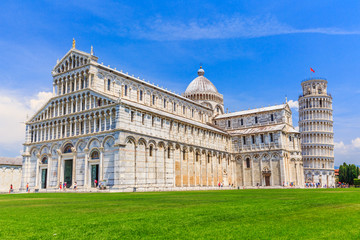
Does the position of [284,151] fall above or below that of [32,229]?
above

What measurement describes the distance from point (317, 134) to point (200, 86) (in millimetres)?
37981

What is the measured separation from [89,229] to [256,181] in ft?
207

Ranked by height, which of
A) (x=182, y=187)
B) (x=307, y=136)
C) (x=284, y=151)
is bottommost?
(x=182, y=187)

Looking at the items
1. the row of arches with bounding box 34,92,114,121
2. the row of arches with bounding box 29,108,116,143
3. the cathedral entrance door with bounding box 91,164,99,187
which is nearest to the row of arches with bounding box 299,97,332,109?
the row of arches with bounding box 34,92,114,121

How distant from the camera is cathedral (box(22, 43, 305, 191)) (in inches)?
1775

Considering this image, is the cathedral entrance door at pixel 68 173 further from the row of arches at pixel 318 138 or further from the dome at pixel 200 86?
the row of arches at pixel 318 138

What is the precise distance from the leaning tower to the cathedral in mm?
23988

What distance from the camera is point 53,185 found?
49.8 meters

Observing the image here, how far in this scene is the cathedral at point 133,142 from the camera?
45094 millimetres

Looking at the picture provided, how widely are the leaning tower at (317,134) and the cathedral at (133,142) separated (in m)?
24.0

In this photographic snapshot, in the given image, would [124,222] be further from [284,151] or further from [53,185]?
[284,151]

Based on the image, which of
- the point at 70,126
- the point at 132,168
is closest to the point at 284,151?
the point at 132,168

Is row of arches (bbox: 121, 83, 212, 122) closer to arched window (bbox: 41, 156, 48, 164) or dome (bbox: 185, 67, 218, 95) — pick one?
dome (bbox: 185, 67, 218, 95)

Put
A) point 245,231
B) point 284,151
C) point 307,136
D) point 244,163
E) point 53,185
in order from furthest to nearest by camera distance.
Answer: point 307,136
point 244,163
point 284,151
point 53,185
point 245,231
